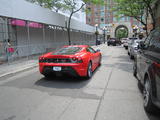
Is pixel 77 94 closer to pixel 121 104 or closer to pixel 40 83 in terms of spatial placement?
pixel 121 104

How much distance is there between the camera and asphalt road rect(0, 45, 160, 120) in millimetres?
3431

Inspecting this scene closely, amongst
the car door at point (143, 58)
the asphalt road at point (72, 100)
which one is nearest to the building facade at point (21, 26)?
the asphalt road at point (72, 100)

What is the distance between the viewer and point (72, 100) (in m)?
4.25

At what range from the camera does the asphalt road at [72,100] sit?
3.43 meters

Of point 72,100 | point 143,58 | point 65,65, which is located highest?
point 143,58

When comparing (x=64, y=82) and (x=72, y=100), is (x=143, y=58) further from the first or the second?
(x=64, y=82)

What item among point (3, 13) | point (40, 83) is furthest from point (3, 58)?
point (40, 83)

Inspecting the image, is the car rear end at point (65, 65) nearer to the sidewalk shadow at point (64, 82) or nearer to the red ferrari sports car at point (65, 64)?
the red ferrari sports car at point (65, 64)

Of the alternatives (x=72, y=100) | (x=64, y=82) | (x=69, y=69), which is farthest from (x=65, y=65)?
(x=72, y=100)

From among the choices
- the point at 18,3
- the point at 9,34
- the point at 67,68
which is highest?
the point at 18,3

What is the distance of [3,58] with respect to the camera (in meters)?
9.84

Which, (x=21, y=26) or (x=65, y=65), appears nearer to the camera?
(x=65, y=65)

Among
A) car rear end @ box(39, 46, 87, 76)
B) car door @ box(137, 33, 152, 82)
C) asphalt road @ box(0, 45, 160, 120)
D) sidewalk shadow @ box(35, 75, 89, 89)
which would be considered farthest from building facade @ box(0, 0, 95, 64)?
car door @ box(137, 33, 152, 82)

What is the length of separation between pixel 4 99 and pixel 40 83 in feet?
5.29
